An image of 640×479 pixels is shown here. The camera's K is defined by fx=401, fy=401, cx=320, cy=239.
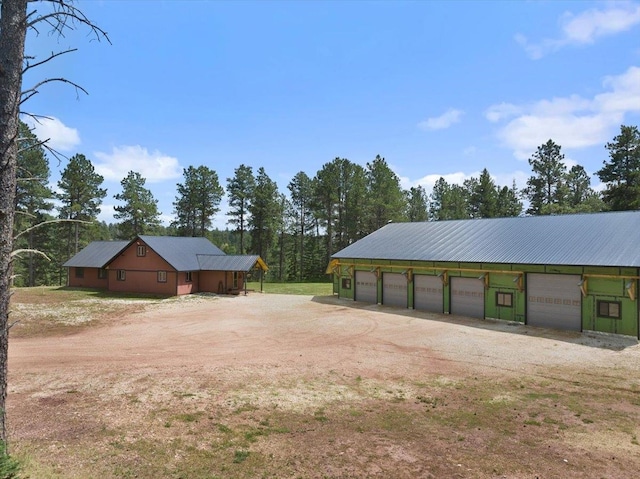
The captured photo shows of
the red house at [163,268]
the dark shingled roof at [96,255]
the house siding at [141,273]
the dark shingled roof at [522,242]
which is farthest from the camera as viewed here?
the dark shingled roof at [96,255]

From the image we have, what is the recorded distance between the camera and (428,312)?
Result: 88.7ft

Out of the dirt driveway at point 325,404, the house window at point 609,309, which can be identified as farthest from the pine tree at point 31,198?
the house window at point 609,309

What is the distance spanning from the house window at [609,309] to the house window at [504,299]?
14.4 feet

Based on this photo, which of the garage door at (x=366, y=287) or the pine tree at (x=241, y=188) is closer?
the garage door at (x=366, y=287)

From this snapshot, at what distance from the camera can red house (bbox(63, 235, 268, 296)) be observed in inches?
1391

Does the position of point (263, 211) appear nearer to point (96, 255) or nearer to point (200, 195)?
point (200, 195)

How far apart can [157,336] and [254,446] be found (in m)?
13.3

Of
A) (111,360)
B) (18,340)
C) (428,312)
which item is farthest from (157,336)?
(428,312)

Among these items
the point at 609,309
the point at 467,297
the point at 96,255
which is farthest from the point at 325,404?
the point at 96,255

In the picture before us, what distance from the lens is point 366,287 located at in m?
32.1

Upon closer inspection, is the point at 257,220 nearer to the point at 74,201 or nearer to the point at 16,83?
the point at 74,201

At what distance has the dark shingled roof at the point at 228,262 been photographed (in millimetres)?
36031

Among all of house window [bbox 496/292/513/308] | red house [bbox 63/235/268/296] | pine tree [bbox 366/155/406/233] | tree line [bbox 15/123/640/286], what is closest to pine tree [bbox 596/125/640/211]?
tree line [bbox 15/123/640/286]

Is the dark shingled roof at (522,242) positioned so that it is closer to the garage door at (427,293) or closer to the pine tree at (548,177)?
the garage door at (427,293)
